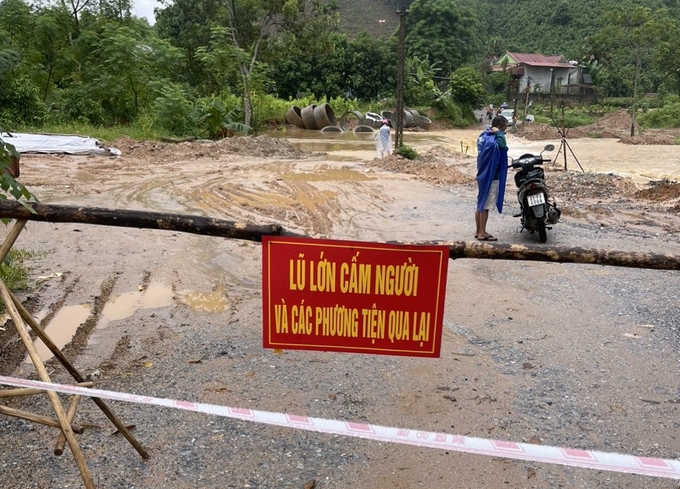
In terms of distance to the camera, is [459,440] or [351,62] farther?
[351,62]

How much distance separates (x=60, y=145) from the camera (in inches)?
581

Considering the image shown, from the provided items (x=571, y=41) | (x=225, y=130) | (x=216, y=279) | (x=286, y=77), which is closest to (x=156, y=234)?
(x=216, y=279)

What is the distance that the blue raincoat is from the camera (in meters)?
7.01

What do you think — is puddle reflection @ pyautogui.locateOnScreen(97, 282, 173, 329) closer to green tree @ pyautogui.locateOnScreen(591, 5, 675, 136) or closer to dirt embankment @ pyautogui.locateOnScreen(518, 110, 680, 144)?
dirt embankment @ pyautogui.locateOnScreen(518, 110, 680, 144)

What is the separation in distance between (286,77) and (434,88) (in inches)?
397

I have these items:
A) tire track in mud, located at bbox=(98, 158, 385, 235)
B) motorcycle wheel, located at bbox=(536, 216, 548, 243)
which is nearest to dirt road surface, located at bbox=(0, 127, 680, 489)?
motorcycle wheel, located at bbox=(536, 216, 548, 243)

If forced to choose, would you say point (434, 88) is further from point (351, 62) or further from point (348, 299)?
point (348, 299)

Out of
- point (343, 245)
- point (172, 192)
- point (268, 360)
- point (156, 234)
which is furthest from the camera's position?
point (172, 192)

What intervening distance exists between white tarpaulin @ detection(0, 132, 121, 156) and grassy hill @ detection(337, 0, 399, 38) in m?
59.0

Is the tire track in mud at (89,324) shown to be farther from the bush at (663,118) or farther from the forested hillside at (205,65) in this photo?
the bush at (663,118)

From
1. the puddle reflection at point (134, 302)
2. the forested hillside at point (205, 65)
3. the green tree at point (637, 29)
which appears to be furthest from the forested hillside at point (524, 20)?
the puddle reflection at point (134, 302)

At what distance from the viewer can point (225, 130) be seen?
21781mm

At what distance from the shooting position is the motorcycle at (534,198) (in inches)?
279

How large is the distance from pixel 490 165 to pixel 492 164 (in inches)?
1.1
